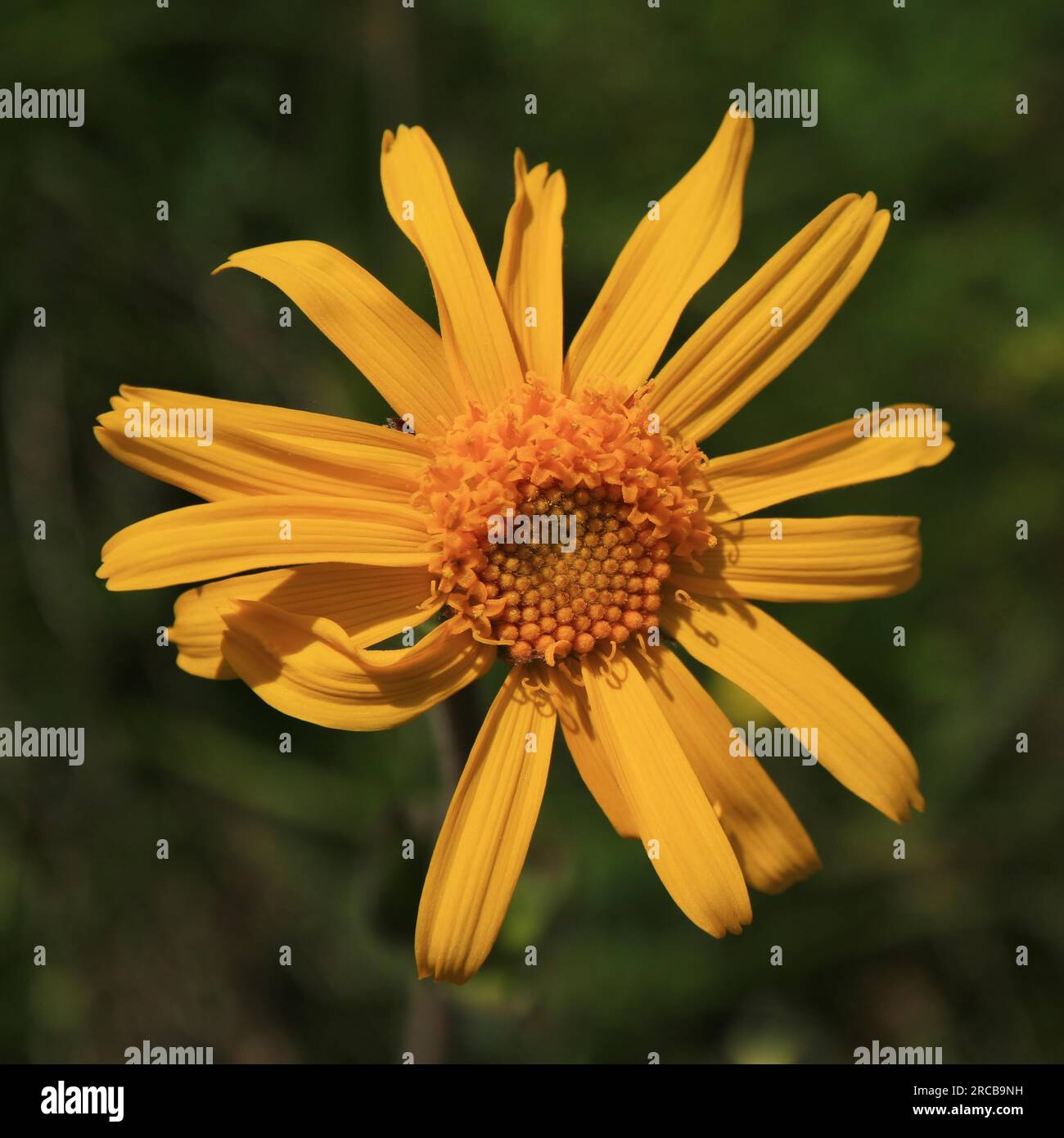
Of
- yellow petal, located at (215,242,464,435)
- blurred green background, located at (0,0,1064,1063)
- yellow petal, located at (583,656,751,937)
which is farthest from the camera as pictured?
blurred green background, located at (0,0,1064,1063)

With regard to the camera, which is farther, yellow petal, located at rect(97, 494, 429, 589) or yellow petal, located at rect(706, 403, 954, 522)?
yellow petal, located at rect(706, 403, 954, 522)

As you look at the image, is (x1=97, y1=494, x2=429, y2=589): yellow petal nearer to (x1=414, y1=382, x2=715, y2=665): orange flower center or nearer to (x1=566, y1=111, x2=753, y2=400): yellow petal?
(x1=414, y1=382, x2=715, y2=665): orange flower center

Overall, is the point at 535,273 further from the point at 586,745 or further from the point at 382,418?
the point at 382,418

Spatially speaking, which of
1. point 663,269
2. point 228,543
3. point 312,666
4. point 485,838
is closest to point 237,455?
point 228,543

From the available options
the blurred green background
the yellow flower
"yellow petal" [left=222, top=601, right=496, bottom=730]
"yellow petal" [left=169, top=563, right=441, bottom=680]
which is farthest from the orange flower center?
the blurred green background
